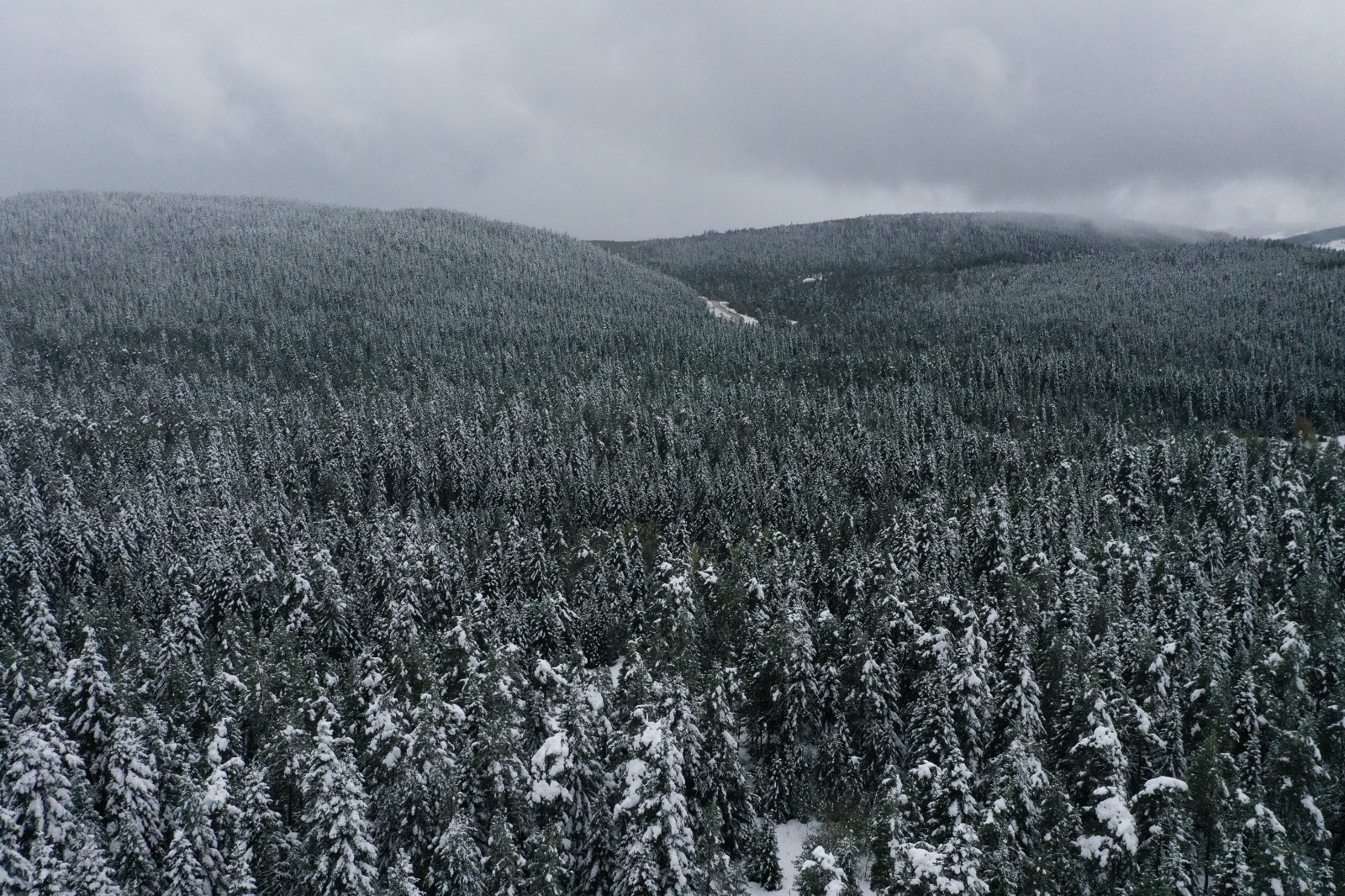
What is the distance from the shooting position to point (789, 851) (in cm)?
3672

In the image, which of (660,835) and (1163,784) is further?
(1163,784)

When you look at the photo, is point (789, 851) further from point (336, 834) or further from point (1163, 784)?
point (336, 834)

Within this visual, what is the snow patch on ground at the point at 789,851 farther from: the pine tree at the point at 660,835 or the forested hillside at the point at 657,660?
the pine tree at the point at 660,835

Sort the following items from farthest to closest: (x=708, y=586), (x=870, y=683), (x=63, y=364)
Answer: (x=63, y=364) → (x=708, y=586) → (x=870, y=683)

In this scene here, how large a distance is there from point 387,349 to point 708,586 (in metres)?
145

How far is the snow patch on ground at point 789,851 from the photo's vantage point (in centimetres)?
3372

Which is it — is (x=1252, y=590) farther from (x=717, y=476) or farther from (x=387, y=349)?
(x=387, y=349)

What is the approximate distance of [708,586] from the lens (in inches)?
2405

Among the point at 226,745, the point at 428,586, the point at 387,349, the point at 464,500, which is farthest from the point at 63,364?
the point at 226,745

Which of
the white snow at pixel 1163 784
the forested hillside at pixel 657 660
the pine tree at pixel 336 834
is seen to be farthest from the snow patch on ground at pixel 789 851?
the pine tree at pixel 336 834

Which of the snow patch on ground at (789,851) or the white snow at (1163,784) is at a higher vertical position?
the white snow at (1163,784)

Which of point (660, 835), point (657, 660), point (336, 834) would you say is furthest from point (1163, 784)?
point (336, 834)

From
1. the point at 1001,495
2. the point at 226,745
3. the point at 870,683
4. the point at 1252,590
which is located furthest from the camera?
the point at 1001,495

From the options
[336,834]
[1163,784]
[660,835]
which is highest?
[336,834]
